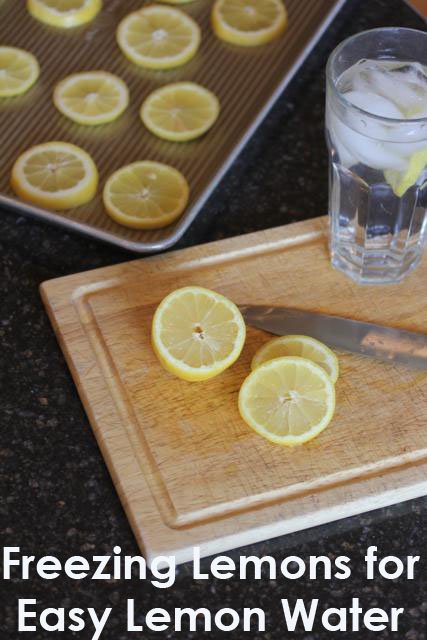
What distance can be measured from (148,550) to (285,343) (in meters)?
0.36

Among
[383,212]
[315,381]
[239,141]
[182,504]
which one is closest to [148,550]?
[182,504]

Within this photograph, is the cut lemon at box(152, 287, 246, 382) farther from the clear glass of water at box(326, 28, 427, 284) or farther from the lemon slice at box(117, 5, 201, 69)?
the lemon slice at box(117, 5, 201, 69)

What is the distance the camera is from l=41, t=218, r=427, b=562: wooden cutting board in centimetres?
131

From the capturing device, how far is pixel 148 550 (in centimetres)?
127

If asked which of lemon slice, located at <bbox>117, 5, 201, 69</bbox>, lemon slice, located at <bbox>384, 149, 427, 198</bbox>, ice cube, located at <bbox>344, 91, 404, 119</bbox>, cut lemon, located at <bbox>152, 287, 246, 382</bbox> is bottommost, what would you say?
cut lemon, located at <bbox>152, 287, 246, 382</bbox>

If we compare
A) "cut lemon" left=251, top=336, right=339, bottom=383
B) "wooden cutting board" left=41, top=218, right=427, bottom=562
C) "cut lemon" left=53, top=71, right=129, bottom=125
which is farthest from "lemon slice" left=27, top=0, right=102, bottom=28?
"cut lemon" left=251, top=336, right=339, bottom=383

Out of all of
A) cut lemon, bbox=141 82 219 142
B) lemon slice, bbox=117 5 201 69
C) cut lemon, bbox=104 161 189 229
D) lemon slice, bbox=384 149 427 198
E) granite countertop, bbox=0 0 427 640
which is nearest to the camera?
granite countertop, bbox=0 0 427 640

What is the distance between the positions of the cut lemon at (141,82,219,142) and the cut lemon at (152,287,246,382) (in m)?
0.45

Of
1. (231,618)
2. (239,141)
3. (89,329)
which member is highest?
(239,141)

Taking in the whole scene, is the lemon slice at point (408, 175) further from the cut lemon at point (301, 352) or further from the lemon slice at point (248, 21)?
the lemon slice at point (248, 21)

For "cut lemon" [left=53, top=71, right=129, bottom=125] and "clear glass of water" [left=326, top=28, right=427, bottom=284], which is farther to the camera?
"cut lemon" [left=53, top=71, right=129, bottom=125]

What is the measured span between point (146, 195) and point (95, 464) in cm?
50

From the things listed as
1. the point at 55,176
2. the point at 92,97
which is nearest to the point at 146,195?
the point at 55,176

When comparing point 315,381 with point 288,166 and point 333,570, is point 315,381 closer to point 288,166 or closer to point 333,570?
point 333,570
